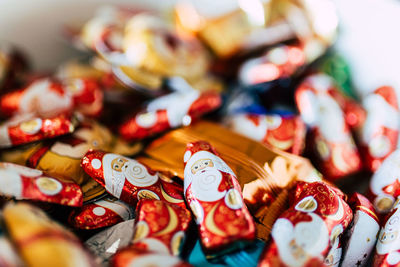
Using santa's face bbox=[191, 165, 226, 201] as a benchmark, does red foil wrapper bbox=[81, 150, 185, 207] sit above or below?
below

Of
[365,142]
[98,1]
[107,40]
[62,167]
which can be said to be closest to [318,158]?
[365,142]

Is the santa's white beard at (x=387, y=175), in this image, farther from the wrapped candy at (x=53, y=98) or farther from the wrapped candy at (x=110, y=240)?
the wrapped candy at (x=53, y=98)

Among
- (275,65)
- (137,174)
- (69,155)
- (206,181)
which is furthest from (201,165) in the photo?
(275,65)

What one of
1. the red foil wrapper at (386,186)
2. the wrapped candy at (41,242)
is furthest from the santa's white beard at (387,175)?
the wrapped candy at (41,242)

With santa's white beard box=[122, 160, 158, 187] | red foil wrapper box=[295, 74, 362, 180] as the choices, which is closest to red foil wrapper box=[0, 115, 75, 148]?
santa's white beard box=[122, 160, 158, 187]

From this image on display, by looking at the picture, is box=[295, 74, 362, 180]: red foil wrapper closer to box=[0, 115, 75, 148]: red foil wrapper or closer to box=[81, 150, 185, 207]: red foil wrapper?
box=[81, 150, 185, 207]: red foil wrapper

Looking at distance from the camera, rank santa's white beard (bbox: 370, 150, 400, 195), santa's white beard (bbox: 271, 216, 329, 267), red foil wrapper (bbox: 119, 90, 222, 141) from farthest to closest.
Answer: red foil wrapper (bbox: 119, 90, 222, 141), santa's white beard (bbox: 370, 150, 400, 195), santa's white beard (bbox: 271, 216, 329, 267)

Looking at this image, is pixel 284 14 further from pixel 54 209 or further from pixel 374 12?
pixel 54 209
